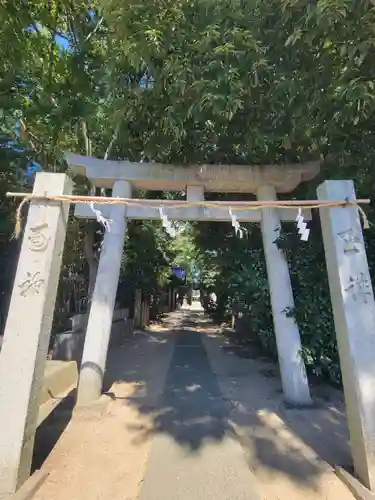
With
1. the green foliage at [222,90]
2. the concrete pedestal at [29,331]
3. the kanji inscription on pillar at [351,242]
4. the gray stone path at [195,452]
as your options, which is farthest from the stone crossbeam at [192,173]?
the gray stone path at [195,452]

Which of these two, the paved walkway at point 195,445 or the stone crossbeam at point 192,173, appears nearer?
the paved walkway at point 195,445

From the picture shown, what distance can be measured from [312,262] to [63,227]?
4264mm

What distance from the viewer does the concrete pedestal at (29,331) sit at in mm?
2822

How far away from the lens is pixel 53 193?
3395 mm

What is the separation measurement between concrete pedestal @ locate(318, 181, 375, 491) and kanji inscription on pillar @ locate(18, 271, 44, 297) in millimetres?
2776

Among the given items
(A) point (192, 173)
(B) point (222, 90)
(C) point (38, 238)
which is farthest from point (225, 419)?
(B) point (222, 90)

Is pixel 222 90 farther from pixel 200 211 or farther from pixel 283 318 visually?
pixel 283 318

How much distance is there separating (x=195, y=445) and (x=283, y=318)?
2.34 m

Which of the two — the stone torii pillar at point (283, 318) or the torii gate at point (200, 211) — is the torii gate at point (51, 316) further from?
the stone torii pillar at point (283, 318)

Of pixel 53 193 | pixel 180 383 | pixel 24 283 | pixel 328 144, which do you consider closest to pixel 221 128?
pixel 328 144

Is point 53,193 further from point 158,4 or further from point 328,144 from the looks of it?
point 328,144

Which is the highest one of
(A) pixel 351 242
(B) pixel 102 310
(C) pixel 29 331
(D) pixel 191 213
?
(D) pixel 191 213

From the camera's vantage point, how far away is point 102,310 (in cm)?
527

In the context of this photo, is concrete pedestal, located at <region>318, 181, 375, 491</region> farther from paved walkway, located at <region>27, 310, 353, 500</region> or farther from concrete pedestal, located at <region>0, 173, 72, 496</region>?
concrete pedestal, located at <region>0, 173, 72, 496</region>
